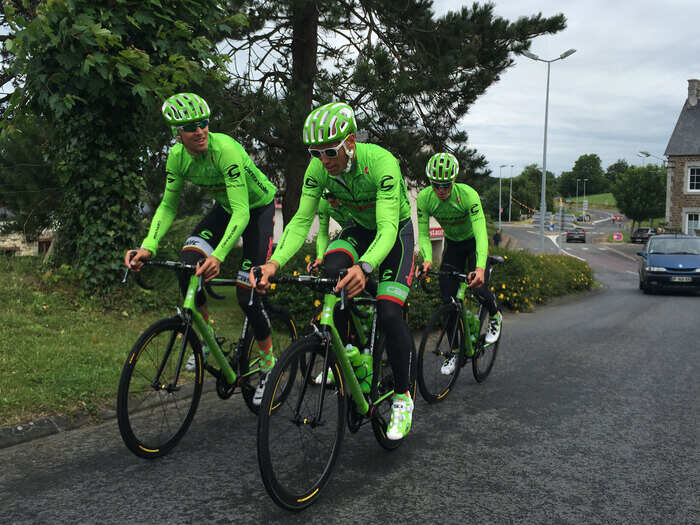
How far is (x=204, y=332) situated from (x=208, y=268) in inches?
20.4

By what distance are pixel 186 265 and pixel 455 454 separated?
222 centimetres

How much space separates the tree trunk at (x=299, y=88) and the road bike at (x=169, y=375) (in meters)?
7.68

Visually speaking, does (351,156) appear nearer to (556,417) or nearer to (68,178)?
(556,417)

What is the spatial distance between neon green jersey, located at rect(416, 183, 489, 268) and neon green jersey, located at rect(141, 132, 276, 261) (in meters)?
1.87

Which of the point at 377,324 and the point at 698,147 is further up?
the point at 698,147

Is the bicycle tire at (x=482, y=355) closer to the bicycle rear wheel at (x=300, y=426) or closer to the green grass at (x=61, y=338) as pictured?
the bicycle rear wheel at (x=300, y=426)

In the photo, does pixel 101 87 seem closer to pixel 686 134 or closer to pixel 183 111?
pixel 183 111

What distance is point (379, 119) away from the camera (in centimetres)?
1238

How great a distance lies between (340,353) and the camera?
3320mm

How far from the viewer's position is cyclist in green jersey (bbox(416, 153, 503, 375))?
210 inches

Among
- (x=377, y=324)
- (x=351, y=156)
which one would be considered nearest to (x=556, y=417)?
(x=377, y=324)

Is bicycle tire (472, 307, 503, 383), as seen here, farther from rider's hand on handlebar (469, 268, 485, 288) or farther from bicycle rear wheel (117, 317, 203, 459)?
bicycle rear wheel (117, 317, 203, 459)

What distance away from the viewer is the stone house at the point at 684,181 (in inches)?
1806

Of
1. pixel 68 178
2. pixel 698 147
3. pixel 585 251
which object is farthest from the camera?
pixel 585 251
